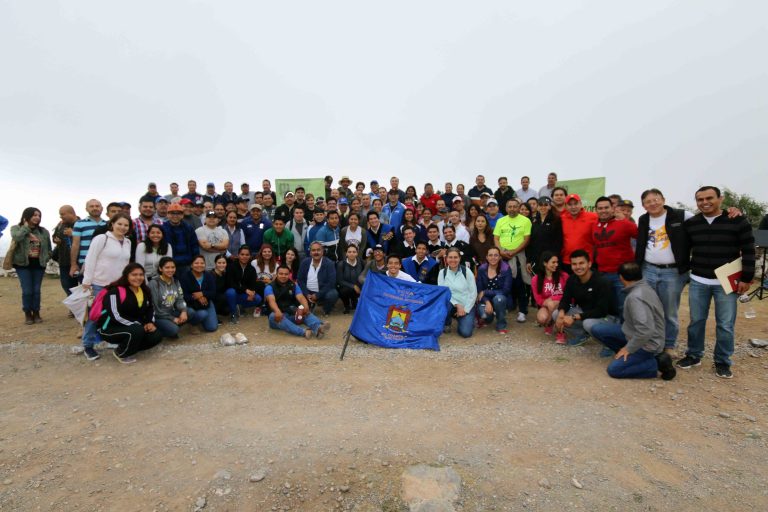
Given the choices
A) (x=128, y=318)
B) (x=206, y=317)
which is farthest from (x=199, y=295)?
(x=128, y=318)

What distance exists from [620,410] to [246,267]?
677 centimetres

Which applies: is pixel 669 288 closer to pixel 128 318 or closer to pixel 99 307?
pixel 128 318

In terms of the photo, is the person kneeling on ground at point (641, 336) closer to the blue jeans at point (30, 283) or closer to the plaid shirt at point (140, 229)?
the plaid shirt at point (140, 229)

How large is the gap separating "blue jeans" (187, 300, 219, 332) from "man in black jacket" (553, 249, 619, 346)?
586 cm

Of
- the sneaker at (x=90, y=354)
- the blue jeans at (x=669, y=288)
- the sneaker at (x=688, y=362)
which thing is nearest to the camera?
the sneaker at (x=688, y=362)

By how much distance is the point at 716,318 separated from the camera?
493 centimetres

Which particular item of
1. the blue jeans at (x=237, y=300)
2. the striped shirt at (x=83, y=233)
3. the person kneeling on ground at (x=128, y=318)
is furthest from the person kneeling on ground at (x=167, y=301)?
the striped shirt at (x=83, y=233)

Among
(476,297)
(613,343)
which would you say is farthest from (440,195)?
(613,343)

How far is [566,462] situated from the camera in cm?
338

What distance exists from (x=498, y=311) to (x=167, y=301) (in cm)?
566

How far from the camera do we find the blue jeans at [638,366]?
194 inches

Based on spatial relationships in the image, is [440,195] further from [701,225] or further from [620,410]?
[620,410]

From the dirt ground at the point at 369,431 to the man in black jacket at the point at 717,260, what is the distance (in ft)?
1.61

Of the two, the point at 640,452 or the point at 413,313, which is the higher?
the point at 413,313
